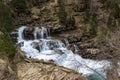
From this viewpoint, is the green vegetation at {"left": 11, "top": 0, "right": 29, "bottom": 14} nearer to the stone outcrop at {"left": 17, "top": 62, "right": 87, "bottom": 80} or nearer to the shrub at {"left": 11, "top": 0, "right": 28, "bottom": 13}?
the shrub at {"left": 11, "top": 0, "right": 28, "bottom": 13}

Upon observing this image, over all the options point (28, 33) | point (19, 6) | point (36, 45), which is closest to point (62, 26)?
point (28, 33)

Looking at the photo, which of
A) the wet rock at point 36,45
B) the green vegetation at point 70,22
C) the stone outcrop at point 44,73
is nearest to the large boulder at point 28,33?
the wet rock at point 36,45

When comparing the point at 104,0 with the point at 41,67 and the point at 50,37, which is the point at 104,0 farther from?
the point at 41,67

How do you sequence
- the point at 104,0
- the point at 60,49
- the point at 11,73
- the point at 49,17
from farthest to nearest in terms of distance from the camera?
1. the point at 104,0
2. the point at 49,17
3. the point at 60,49
4. the point at 11,73

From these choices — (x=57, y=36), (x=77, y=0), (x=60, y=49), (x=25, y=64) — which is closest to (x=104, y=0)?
(x=77, y=0)

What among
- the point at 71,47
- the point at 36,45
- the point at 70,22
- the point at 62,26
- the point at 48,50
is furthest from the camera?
the point at 70,22

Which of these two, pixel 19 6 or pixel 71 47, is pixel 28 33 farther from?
pixel 19 6

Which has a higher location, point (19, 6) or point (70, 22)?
point (19, 6)

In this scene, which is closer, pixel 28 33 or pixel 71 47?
pixel 71 47

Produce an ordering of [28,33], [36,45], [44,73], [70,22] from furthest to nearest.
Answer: [70,22] < [28,33] < [36,45] < [44,73]

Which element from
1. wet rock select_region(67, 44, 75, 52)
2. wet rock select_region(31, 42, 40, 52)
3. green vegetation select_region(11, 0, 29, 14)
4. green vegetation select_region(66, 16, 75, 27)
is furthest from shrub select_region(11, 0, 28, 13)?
wet rock select_region(67, 44, 75, 52)

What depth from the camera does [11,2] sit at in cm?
5625

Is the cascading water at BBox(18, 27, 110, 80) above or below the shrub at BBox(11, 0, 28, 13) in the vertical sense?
below

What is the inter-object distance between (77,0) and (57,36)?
15.4 m
